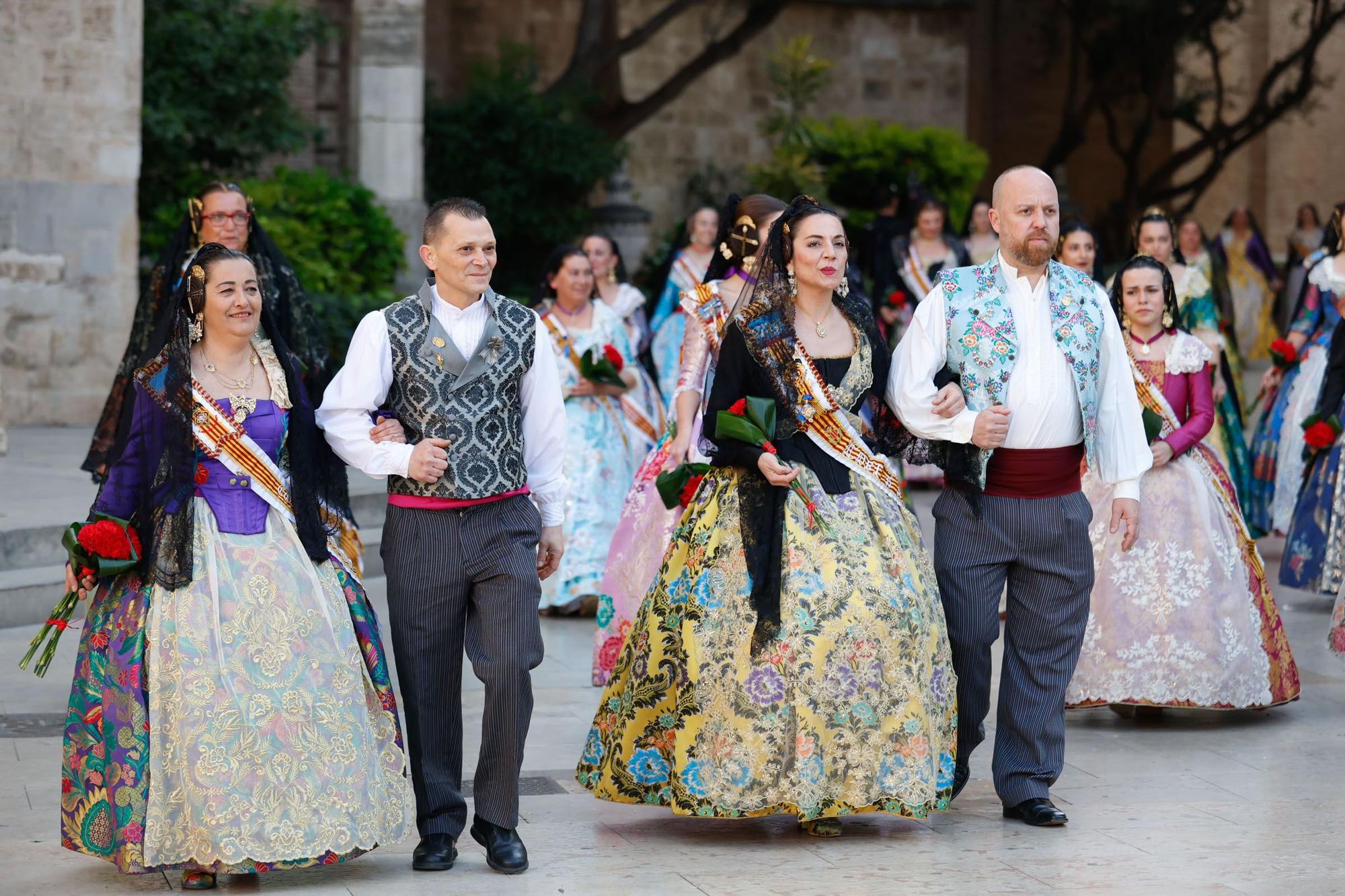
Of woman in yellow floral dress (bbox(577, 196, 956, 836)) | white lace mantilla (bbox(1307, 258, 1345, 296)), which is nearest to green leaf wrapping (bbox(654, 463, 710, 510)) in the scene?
woman in yellow floral dress (bbox(577, 196, 956, 836))

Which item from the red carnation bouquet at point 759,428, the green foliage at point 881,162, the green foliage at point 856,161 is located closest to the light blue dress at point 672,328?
the red carnation bouquet at point 759,428

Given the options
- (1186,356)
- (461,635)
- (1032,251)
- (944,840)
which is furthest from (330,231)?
(944,840)

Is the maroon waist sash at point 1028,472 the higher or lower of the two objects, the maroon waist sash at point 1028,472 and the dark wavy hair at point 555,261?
the lower

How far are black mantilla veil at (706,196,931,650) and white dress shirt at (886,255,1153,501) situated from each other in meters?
0.10

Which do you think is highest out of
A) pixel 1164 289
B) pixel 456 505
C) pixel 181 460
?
pixel 1164 289

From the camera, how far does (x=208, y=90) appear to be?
1538cm

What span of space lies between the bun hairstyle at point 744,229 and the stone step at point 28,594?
252 cm

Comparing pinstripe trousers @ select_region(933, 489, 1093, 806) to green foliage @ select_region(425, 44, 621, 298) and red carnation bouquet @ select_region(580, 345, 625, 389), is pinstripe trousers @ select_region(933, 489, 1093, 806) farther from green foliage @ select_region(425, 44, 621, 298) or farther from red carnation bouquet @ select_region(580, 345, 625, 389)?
green foliage @ select_region(425, 44, 621, 298)

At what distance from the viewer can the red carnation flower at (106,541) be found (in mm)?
5078

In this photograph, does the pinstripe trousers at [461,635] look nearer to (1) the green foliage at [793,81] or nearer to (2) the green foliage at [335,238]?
(2) the green foliage at [335,238]

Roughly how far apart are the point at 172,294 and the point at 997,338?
3.17 meters

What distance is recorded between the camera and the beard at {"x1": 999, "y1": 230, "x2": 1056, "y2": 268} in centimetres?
585

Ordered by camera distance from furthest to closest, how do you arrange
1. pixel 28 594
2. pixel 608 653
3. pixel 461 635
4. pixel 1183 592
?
pixel 28 594 < pixel 608 653 < pixel 1183 592 < pixel 461 635

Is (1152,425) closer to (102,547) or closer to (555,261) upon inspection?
(102,547)
